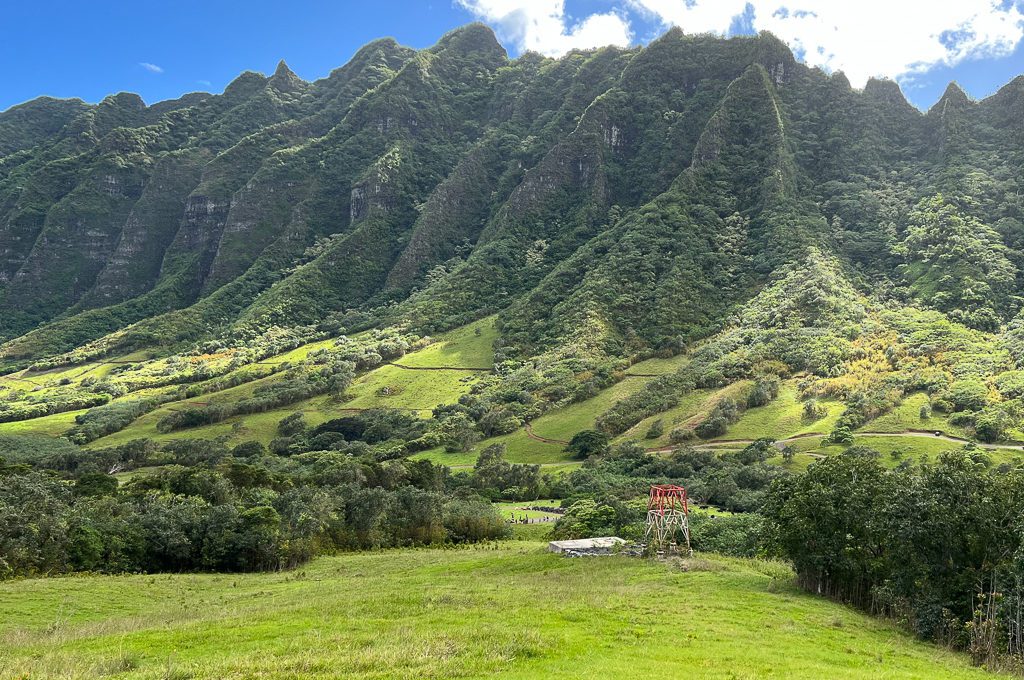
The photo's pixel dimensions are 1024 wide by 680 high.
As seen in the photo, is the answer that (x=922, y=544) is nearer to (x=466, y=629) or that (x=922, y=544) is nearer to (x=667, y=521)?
(x=667, y=521)

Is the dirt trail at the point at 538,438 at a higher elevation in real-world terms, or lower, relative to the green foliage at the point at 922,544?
lower

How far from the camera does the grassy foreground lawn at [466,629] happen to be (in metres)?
23.1

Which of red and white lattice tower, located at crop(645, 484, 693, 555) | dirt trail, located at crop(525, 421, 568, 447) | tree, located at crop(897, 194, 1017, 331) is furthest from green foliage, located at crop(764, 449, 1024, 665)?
tree, located at crop(897, 194, 1017, 331)

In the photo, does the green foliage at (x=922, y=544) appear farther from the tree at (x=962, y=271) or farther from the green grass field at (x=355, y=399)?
the tree at (x=962, y=271)

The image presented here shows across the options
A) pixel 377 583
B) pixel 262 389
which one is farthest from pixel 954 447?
pixel 262 389

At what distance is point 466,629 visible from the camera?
91.6ft

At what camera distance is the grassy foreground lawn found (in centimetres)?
2312

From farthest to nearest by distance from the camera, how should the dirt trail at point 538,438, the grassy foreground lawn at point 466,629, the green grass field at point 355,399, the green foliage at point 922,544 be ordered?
the green grass field at point 355,399 < the dirt trail at point 538,438 < the green foliage at point 922,544 < the grassy foreground lawn at point 466,629

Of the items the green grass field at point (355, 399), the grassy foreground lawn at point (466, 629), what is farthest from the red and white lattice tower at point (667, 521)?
the green grass field at point (355, 399)

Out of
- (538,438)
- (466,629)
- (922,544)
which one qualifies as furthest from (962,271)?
(466,629)

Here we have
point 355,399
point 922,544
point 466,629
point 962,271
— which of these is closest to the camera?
point 466,629

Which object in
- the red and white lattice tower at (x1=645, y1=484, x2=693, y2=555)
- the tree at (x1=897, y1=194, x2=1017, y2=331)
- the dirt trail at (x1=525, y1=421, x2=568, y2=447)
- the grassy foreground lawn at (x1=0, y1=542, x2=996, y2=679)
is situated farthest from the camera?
the tree at (x1=897, y1=194, x2=1017, y2=331)

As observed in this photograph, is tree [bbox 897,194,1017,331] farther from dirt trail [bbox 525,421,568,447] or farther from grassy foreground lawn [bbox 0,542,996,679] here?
grassy foreground lawn [bbox 0,542,996,679]

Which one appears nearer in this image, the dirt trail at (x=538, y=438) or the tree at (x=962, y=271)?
the dirt trail at (x=538, y=438)
